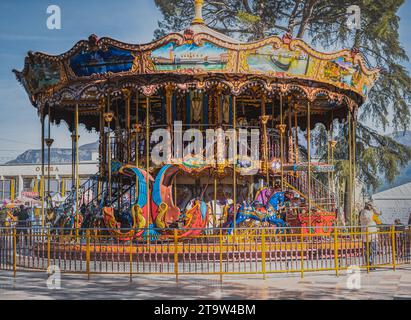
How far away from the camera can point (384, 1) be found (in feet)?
104

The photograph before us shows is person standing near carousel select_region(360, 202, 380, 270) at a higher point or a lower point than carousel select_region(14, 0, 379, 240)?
lower

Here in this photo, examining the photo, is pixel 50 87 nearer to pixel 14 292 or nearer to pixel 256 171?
pixel 256 171

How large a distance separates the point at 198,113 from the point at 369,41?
14.1 metres

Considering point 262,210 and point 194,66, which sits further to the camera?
point 262,210

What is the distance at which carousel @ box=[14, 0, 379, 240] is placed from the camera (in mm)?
18031

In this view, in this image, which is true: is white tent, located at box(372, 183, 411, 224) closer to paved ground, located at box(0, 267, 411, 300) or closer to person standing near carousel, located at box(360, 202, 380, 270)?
person standing near carousel, located at box(360, 202, 380, 270)

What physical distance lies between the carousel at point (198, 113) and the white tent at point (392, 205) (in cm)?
1350

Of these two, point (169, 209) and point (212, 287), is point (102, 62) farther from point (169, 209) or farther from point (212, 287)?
point (212, 287)

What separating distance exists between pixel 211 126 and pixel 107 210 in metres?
4.46

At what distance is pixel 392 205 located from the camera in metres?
35.9

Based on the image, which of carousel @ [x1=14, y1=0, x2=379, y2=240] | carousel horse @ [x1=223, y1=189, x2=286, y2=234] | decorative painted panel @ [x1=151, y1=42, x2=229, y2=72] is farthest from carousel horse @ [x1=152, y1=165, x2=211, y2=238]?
decorative painted panel @ [x1=151, y1=42, x2=229, y2=72]

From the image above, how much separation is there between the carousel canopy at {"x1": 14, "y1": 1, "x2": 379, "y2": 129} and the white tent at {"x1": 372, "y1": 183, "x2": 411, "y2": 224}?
1726cm

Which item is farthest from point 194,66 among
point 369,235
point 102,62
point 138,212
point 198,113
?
point 369,235

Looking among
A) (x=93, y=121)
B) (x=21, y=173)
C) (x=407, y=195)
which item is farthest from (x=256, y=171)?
(x=21, y=173)
